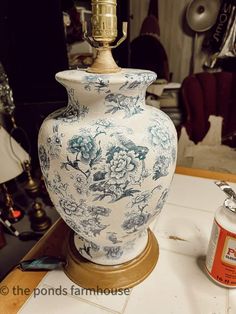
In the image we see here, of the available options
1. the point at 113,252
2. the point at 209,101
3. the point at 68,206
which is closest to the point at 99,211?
the point at 68,206

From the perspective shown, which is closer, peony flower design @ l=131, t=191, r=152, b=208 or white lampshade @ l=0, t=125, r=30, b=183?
peony flower design @ l=131, t=191, r=152, b=208

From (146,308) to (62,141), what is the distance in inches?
14.5

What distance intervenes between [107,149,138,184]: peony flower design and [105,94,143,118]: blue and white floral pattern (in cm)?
7

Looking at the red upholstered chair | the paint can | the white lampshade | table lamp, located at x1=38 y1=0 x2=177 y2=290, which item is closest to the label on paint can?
the paint can

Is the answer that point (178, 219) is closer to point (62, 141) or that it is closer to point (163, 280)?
point (163, 280)

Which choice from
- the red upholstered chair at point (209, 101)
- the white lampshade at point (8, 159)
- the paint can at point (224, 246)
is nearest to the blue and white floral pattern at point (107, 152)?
the paint can at point (224, 246)

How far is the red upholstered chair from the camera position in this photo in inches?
61.2

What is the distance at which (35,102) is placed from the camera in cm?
105

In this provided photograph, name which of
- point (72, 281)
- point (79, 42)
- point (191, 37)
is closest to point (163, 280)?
point (72, 281)

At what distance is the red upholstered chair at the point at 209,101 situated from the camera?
5.10 feet

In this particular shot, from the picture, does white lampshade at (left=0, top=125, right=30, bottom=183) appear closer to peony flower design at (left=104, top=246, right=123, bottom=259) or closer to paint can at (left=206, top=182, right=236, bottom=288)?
peony flower design at (left=104, top=246, right=123, bottom=259)

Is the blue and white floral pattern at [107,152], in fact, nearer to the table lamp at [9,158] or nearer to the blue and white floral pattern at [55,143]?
the blue and white floral pattern at [55,143]

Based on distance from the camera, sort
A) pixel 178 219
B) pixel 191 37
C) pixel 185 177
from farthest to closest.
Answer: pixel 191 37
pixel 185 177
pixel 178 219

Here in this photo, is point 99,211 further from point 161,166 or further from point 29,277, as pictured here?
point 29,277
